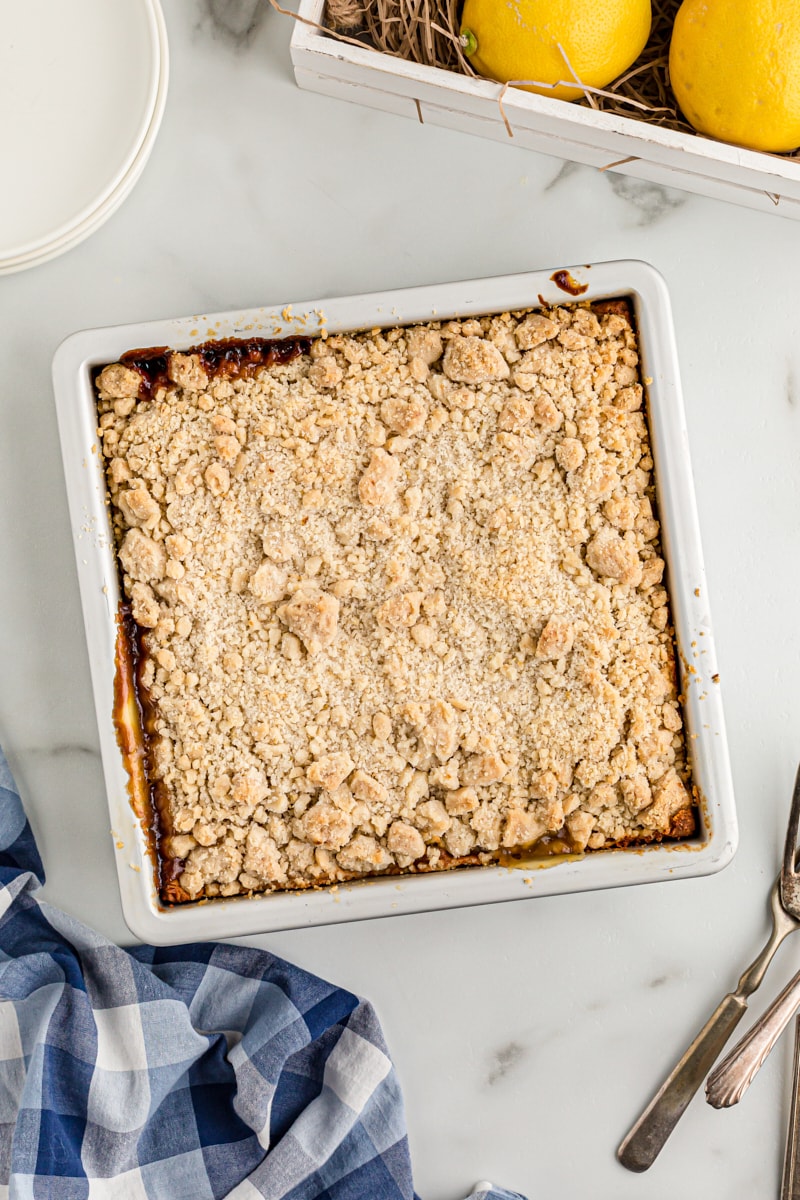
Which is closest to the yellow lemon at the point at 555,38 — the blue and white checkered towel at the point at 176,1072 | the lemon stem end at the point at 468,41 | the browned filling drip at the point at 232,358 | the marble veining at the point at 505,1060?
the lemon stem end at the point at 468,41

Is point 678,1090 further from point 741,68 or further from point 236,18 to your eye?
point 236,18

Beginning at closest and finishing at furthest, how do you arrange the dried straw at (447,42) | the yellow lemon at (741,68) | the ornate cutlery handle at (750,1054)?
the yellow lemon at (741,68), the dried straw at (447,42), the ornate cutlery handle at (750,1054)

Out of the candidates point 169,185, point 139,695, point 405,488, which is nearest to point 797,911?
point 405,488

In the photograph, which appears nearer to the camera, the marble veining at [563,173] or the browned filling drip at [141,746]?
the browned filling drip at [141,746]

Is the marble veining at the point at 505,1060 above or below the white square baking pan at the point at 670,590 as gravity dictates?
below

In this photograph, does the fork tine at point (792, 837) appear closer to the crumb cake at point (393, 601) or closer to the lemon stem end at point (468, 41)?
the crumb cake at point (393, 601)

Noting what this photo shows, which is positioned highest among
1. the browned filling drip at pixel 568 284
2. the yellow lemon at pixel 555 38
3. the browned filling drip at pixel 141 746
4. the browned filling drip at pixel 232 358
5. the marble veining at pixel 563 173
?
the yellow lemon at pixel 555 38

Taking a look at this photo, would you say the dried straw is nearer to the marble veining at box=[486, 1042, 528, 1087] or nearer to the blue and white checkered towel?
the blue and white checkered towel

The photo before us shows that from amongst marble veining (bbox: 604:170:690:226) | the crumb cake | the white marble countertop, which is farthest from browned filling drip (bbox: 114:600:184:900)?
marble veining (bbox: 604:170:690:226)
